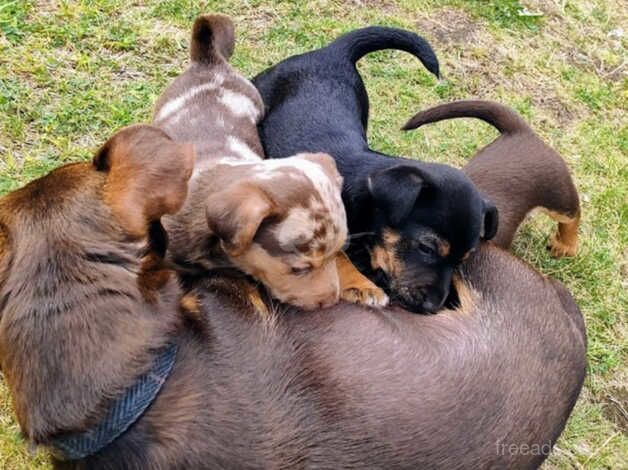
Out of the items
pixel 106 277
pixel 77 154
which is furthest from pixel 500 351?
pixel 77 154

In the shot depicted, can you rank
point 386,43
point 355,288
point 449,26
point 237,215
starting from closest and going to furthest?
point 237,215 < point 355,288 < point 386,43 < point 449,26

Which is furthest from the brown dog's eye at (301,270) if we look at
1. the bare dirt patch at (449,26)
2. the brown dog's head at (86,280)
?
the bare dirt patch at (449,26)

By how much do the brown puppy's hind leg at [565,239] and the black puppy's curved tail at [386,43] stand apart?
1492 millimetres

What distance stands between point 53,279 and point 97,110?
135 inches

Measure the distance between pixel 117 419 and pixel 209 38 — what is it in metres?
3.35

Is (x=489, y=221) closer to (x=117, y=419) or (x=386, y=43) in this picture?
(x=386, y=43)

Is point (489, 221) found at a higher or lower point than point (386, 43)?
lower

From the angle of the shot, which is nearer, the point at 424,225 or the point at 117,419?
the point at 117,419

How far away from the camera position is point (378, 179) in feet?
14.6

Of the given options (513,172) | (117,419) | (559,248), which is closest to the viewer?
(117,419)

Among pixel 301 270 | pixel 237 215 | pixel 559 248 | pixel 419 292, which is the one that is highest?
pixel 237 215

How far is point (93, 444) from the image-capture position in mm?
2680

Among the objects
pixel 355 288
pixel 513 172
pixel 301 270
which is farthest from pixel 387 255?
pixel 513 172

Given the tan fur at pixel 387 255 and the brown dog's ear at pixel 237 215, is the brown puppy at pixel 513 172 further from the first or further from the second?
the brown dog's ear at pixel 237 215
